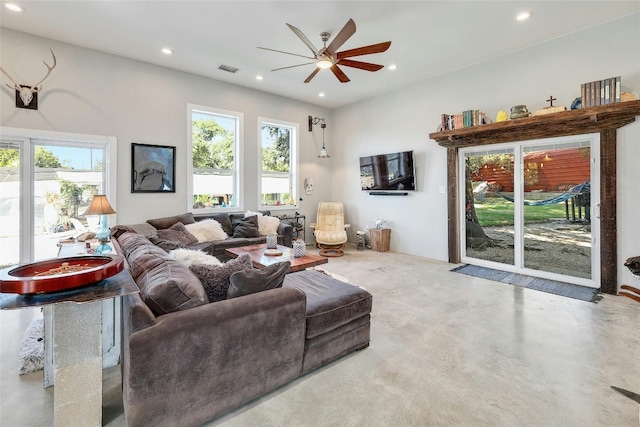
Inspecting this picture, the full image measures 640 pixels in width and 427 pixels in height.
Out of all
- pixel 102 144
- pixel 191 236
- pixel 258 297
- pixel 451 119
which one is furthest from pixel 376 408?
pixel 102 144

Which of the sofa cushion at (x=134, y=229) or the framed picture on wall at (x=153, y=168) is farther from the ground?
the framed picture on wall at (x=153, y=168)

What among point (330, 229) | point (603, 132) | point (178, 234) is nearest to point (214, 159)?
point (178, 234)

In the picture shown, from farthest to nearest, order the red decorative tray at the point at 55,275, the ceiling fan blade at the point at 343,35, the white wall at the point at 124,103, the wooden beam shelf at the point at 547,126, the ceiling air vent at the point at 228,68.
Result: the ceiling air vent at the point at 228,68 → the white wall at the point at 124,103 → the wooden beam shelf at the point at 547,126 → the ceiling fan blade at the point at 343,35 → the red decorative tray at the point at 55,275

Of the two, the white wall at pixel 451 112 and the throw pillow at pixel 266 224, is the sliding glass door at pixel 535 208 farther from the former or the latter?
the throw pillow at pixel 266 224

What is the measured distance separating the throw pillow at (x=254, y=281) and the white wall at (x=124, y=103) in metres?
3.71

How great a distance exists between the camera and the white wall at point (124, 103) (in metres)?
3.72

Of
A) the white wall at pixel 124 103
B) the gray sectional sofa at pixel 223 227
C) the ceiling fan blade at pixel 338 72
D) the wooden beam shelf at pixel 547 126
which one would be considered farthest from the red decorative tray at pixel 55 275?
the wooden beam shelf at pixel 547 126

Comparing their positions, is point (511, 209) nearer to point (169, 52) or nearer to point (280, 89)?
point (280, 89)

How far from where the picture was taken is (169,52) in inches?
167

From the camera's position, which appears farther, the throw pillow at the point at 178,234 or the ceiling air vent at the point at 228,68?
the ceiling air vent at the point at 228,68

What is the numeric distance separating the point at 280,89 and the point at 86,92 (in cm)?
316

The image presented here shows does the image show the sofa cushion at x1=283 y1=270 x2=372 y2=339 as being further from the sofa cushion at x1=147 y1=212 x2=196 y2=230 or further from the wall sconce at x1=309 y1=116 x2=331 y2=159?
the wall sconce at x1=309 y1=116 x2=331 y2=159

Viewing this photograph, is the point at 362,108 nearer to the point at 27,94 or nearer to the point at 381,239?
the point at 381,239

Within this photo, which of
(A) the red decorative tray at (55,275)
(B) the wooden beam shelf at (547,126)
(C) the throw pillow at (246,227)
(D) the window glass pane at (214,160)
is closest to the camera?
(A) the red decorative tray at (55,275)
